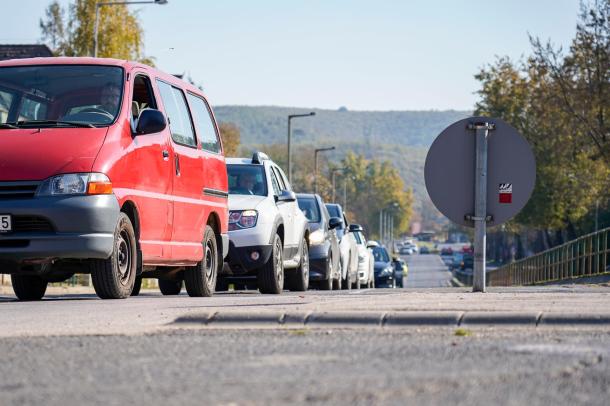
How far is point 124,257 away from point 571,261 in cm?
2805

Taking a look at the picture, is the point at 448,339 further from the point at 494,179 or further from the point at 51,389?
the point at 494,179

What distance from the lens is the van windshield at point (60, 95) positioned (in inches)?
489

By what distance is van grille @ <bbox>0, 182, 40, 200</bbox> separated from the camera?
11.5 m

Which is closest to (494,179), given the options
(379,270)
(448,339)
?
(448,339)

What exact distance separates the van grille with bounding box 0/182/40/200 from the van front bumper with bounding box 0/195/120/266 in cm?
5

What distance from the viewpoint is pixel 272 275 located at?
1722 cm

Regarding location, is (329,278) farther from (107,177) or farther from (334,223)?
(107,177)

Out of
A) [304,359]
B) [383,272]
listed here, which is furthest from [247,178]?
[383,272]

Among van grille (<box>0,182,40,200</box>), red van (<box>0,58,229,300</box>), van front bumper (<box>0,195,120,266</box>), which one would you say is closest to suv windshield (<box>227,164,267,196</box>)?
red van (<box>0,58,229,300</box>)

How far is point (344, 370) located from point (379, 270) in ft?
132

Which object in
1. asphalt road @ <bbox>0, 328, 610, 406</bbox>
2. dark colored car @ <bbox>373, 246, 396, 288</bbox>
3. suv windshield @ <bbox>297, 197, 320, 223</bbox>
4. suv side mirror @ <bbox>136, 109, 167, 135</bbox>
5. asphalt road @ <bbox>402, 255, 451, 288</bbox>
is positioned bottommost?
asphalt road @ <bbox>402, 255, 451, 288</bbox>

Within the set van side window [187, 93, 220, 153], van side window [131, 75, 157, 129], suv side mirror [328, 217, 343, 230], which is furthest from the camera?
suv side mirror [328, 217, 343, 230]

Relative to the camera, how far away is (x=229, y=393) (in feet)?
17.9

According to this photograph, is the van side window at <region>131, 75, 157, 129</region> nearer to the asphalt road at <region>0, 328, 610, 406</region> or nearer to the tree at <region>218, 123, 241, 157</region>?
the asphalt road at <region>0, 328, 610, 406</region>
